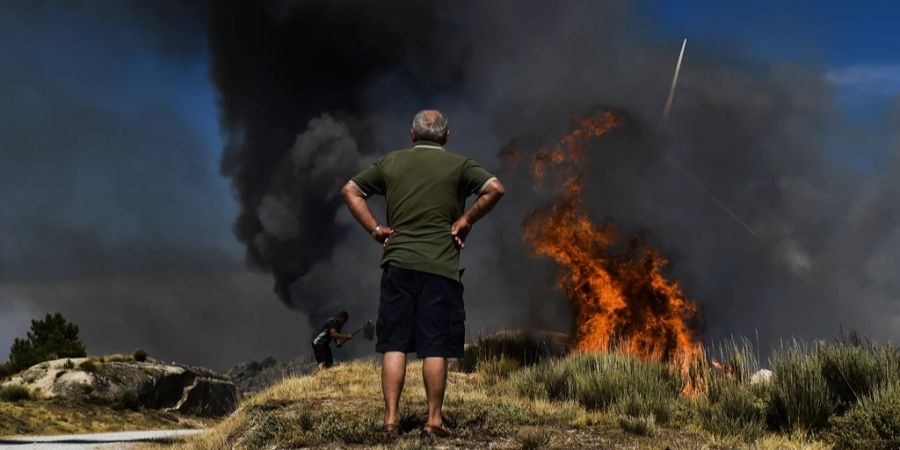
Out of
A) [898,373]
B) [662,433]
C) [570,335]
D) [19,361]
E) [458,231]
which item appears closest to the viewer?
[458,231]

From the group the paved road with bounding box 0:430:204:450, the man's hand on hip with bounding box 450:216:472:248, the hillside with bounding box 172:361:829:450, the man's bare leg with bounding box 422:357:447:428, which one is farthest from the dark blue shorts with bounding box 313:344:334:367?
the man's hand on hip with bounding box 450:216:472:248

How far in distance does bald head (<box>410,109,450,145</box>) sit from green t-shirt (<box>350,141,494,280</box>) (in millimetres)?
86

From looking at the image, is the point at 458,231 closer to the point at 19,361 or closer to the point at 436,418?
the point at 436,418

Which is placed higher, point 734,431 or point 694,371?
point 694,371

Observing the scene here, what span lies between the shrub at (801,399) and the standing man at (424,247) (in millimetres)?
4728

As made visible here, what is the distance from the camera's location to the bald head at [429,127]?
640cm

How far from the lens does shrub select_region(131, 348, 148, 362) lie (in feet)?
85.9

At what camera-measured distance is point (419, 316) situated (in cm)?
614

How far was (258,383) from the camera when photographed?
217ft

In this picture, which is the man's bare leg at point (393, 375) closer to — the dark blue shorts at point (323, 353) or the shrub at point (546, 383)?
the shrub at point (546, 383)

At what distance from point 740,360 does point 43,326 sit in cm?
3334

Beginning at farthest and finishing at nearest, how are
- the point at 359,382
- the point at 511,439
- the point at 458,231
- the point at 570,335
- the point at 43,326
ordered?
the point at 43,326
the point at 570,335
the point at 359,382
the point at 511,439
the point at 458,231

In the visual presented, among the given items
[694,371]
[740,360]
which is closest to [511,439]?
[740,360]

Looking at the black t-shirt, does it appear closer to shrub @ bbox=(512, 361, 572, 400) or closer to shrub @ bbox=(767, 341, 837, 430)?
shrub @ bbox=(512, 361, 572, 400)
